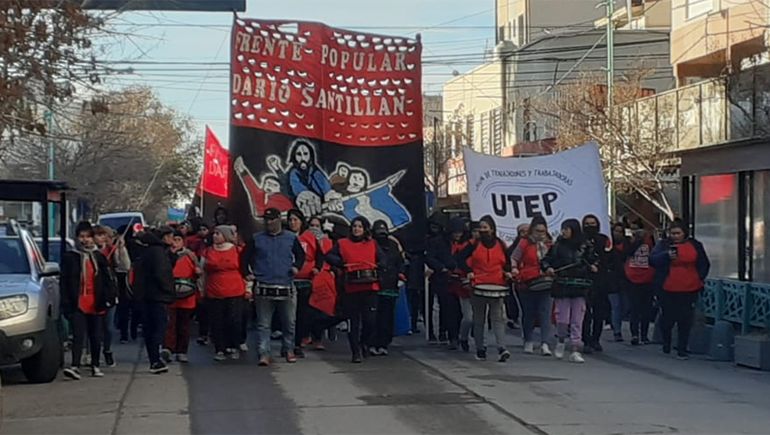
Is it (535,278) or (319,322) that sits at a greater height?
(535,278)

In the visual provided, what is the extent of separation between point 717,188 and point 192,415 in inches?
454

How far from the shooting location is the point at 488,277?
15406 millimetres

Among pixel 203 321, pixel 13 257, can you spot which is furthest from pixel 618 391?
pixel 203 321

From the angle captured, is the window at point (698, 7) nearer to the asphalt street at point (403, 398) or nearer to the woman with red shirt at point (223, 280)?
the asphalt street at point (403, 398)

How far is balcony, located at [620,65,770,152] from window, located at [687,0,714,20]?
192 centimetres

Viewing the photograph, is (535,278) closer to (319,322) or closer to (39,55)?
(319,322)

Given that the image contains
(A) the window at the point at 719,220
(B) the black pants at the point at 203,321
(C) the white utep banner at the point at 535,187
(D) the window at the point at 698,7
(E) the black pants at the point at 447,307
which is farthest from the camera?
(D) the window at the point at 698,7

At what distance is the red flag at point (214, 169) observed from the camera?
23516mm

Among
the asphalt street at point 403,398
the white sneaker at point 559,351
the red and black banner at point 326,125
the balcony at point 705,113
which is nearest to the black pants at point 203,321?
the asphalt street at point 403,398

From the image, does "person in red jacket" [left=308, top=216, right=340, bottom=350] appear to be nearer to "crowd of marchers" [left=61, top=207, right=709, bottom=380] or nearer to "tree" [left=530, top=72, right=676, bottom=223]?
"crowd of marchers" [left=61, top=207, right=709, bottom=380]

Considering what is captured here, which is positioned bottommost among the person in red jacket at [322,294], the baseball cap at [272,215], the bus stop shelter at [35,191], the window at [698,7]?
the person in red jacket at [322,294]

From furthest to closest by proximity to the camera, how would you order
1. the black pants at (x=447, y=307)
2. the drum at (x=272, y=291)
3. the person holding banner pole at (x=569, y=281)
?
the black pants at (x=447, y=307)
the person holding banner pole at (x=569, y=281)
the drum at (x=272, y=291)

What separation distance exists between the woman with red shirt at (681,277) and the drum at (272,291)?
502 cm

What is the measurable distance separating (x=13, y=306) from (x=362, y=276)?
4.08 m
